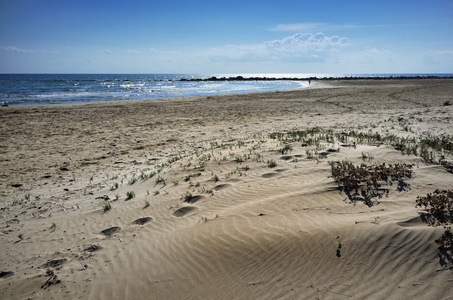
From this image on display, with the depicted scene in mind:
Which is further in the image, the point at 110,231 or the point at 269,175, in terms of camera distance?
the point at 269,175

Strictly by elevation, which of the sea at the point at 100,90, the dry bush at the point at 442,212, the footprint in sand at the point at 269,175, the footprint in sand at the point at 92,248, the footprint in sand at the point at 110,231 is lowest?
the footprint in sand at the point at 92,248

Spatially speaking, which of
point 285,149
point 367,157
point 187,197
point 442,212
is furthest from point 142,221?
point 367,157

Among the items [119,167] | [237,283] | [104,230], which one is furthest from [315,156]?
[119,167]

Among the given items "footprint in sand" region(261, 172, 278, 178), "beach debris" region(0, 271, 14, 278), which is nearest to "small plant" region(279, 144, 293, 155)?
"footprint in sand" region(261, 172, 278, 178)

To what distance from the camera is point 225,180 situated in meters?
6.37

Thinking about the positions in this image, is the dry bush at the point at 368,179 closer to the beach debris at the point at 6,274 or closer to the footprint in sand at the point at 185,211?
the footprint in sand at the point at 185,211

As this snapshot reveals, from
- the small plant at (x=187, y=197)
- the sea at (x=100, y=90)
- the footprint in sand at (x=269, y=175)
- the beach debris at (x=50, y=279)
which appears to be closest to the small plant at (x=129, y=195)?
the small plant at (x=187, y=197)

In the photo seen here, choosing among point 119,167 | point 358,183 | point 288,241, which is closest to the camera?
point 288,241

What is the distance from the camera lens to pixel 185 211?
521 cm

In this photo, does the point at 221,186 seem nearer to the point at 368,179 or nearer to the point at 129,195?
the point at 129,195

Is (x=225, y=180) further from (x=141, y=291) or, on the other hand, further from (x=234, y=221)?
(x=141, y=291)

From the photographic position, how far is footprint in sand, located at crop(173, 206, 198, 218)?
A: 512 cm

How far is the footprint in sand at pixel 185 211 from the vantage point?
16.8 feet

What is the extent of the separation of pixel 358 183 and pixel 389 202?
754 mm
